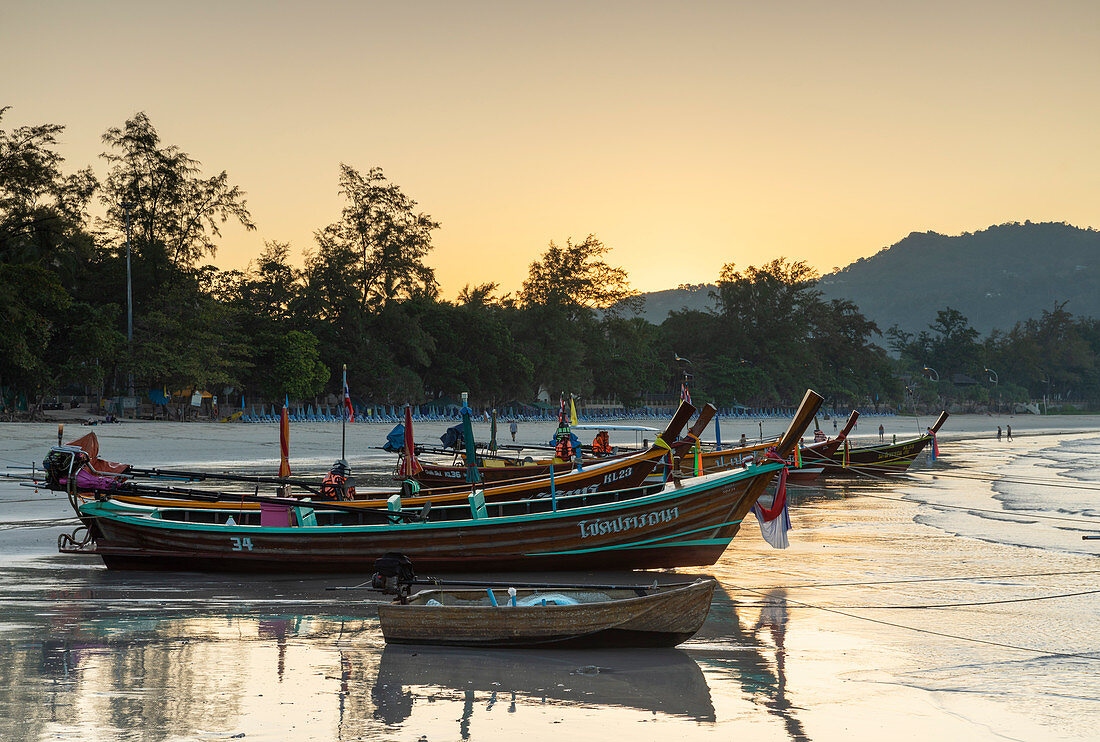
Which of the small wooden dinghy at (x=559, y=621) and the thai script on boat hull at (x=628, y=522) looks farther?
the thai script on boat hull at (x=628, y=522)

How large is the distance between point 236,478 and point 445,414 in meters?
65.0

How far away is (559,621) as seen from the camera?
9961 mm

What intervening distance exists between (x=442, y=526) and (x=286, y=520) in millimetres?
2853

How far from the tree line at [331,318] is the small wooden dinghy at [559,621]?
44.0 metres

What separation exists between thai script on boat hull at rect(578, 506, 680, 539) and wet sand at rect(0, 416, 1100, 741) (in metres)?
0.91

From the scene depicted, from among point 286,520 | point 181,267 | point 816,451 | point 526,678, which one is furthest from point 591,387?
point 526,678

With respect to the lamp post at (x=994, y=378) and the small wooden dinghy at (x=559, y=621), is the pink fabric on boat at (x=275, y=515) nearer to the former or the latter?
the small wooden dinghy at (x=559, y=621)

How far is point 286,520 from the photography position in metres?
15.6

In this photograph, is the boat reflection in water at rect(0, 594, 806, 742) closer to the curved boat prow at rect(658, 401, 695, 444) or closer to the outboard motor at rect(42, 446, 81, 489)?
the outboard motor at rect(42, 446, 81, 489)

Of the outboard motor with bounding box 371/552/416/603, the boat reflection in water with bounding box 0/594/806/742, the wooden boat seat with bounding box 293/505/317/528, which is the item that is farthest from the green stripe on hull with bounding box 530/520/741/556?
the outboard motor with bounding box 371/552/416/603

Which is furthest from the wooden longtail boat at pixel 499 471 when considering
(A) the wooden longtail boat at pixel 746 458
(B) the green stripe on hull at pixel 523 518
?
(B) the green stripe on hull at pixel 523 518

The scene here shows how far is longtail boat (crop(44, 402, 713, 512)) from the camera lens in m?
16.3

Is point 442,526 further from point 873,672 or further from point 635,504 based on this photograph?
point 873,672

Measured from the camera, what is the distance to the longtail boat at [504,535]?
48.9ft
